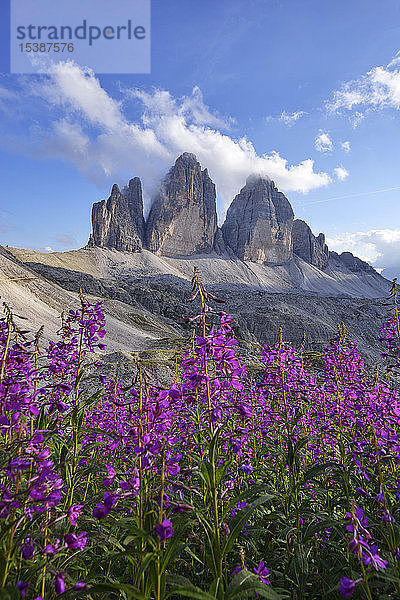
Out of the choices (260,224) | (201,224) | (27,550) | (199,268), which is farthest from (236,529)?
(260,224)

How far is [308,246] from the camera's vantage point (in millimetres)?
187750

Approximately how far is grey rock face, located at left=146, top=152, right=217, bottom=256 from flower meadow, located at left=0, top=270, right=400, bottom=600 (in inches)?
5663

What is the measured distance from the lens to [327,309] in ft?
257

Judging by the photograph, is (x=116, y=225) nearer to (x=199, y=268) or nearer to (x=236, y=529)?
(x=199, y=268)

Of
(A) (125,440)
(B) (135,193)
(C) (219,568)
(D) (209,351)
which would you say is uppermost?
(B) (135,193)

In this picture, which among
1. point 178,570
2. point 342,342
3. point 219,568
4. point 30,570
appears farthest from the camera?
point 342,342

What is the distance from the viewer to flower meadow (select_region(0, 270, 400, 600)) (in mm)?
2133

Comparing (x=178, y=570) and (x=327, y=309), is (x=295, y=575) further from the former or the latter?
(x=327, y=309)

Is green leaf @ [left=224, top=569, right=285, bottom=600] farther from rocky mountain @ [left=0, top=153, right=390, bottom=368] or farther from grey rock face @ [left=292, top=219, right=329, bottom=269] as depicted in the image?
grey rock face @ [left=292, top=219, right=329, bottom=269]

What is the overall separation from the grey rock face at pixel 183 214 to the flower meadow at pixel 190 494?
14384 centimetres

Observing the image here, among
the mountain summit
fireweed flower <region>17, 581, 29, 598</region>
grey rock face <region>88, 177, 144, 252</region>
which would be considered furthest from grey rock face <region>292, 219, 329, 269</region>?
fireweed flower <region>17, 581, 29, 598</region>

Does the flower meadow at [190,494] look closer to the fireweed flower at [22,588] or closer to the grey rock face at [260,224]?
the fireweed flower at [22,588]

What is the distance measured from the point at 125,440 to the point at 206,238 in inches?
6325

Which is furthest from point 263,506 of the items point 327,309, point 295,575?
point 327,309
